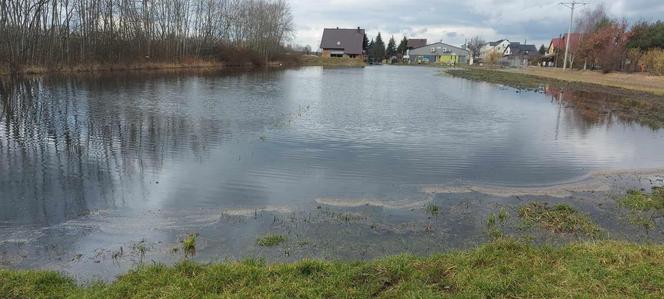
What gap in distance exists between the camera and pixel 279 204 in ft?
26.0

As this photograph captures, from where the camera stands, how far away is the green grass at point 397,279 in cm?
437

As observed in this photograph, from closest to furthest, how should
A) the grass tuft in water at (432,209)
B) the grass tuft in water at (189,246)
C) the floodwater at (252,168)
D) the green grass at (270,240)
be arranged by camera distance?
the grass tuft in water at (189,246)
the green grass at (270,240)
the floodwater at (252,168)
the grass tuft in water at (432,209)

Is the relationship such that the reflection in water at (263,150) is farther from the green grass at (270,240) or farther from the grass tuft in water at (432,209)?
the green grass at (270,240)

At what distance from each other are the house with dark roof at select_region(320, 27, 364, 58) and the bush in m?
68.5

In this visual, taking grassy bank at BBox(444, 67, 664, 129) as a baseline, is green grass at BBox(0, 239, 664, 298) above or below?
below

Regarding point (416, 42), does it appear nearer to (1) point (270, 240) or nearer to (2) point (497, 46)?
(2) point (497, 46)

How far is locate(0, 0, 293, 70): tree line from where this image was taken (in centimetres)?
3547

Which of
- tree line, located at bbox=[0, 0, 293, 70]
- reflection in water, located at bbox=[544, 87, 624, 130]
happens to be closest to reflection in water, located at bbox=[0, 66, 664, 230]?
reflection in water, located at bbox=[544, 87, 624, 130]

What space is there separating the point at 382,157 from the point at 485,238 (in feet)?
17.8

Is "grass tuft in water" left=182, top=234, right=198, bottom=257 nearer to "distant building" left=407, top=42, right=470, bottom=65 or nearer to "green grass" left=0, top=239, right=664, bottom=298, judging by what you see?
"green grass" left=0, top=239, right=664, bottom=298

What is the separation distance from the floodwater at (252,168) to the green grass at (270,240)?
0.39 ft

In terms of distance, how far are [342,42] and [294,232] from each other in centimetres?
11023

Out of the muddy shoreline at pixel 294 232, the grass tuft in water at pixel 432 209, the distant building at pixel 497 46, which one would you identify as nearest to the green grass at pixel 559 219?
the muddy shoreline at pixel 294 232

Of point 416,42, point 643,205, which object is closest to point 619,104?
point 643,205
